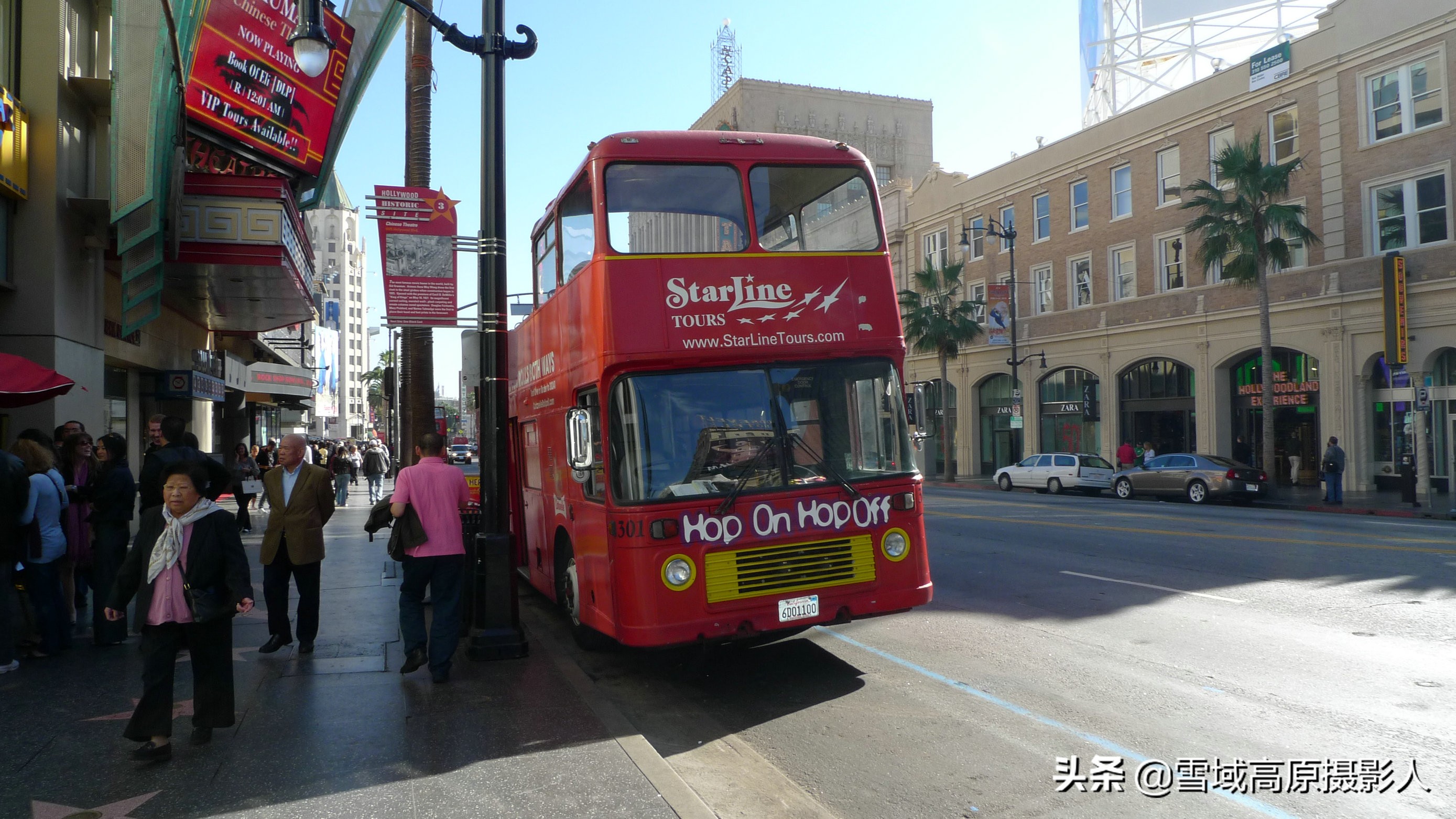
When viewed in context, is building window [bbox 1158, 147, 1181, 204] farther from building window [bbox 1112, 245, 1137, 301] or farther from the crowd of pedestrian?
the crowd of pedestrian

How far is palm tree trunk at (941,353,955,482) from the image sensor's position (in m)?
41.9

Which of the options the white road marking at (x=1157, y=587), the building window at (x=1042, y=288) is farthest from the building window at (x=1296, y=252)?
the white road marking at (x=1157, y=587)

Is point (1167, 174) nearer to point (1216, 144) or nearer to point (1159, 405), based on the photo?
point (1216, 144)

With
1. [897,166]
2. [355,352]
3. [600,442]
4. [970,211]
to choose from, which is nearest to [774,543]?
[600,442]

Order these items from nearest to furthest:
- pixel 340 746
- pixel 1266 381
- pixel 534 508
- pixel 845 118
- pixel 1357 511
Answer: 1. pixel 340 746
2. pixel 534 508
3. pixel 1357 511
4. pixel 1266 381
5. pixel 845 118

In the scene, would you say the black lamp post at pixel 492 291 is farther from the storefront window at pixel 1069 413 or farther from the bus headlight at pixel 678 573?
the storefront window at pixel 1069 413

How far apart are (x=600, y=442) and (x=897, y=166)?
2810 inches

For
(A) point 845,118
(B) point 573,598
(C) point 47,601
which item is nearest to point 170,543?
(C) point 47,601

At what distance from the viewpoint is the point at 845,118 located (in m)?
74.1

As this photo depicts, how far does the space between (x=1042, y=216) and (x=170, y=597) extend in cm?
4055

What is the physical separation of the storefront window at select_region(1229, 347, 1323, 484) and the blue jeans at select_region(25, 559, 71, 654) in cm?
2944

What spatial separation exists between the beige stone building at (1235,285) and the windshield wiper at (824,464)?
22744mm

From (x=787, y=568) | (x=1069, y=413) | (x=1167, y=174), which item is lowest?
(x=787, y=568)

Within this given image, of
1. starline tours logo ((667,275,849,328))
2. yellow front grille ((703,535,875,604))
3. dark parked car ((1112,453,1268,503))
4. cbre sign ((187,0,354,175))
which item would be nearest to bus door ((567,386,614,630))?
yellow front grille ((703,535,875,604))
